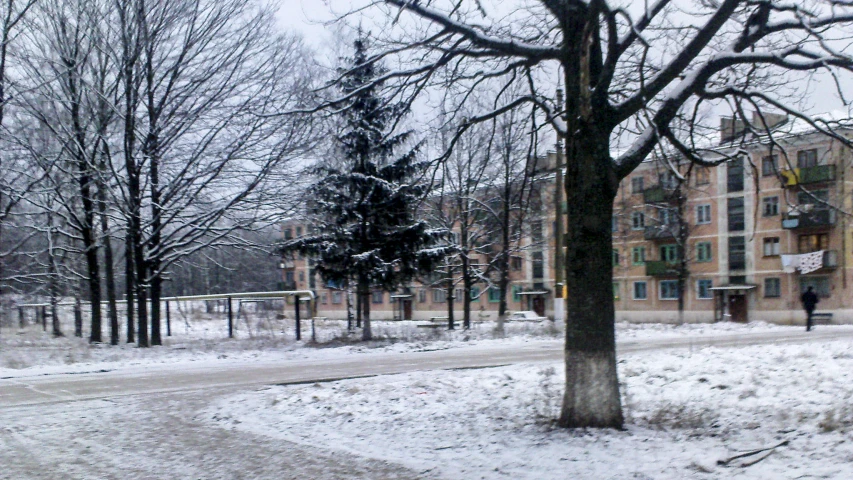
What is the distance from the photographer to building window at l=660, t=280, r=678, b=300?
205ft

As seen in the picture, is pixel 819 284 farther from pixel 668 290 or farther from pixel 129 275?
pixel 129 275

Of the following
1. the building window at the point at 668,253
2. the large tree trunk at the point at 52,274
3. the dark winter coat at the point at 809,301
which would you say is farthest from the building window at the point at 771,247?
the large tree trunk at the point at 52,274

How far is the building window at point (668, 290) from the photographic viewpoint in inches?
2455

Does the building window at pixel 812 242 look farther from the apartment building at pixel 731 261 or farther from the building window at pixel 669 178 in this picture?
the building window at pixel 669 178

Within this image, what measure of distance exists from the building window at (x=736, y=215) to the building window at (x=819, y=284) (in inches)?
219

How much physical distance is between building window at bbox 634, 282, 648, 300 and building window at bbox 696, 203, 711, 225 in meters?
7.81

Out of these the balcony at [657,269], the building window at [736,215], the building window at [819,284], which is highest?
the building window at [736,215]

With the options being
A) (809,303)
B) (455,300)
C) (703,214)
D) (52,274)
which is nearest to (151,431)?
(52,274)

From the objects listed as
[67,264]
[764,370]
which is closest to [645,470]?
[764,370]

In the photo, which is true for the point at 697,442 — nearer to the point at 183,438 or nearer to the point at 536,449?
the point at 536,449

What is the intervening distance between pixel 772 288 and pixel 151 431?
5452 centimetres

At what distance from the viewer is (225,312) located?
29391 mm

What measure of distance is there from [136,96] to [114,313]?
7.02 meters

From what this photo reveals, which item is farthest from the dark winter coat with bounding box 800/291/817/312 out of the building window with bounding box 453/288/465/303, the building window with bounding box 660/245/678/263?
the building window with bounding box 660/245/678/263
